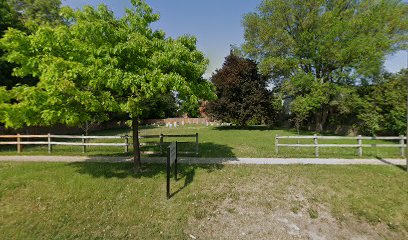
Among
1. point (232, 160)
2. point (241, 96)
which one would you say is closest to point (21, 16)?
point (232, 160)

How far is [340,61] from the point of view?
2380cm

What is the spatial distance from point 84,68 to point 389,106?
19975 millimetres

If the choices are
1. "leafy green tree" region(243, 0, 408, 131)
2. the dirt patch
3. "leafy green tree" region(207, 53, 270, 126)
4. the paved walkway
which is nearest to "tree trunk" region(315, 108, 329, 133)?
"leafy green tree" region(243, 0, 408, 131)

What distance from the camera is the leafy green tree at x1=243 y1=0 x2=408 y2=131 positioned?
72.8 ft

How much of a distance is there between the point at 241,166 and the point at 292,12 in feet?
76.7

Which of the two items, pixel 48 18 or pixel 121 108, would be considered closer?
pixel 121 108

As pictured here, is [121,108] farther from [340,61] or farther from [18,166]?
[340,61]

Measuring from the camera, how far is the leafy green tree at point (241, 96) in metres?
28.7

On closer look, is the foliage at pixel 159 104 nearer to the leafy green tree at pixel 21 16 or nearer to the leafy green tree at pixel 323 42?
the leafy green tree at pixel 21 16

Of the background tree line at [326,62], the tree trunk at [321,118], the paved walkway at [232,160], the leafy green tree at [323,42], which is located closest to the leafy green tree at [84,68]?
the paved walkway at [232,160]

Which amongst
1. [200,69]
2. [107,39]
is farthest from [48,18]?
[200,69]

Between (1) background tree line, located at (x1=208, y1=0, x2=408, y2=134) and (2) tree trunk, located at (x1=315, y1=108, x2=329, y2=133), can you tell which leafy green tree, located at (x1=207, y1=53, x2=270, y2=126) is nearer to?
(1) background tree line, located at (x1=208, y1=0, x2=408, y2=134)

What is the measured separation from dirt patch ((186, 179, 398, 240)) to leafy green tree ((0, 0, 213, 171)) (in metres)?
3.44

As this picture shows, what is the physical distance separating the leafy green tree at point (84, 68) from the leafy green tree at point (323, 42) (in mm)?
20115
